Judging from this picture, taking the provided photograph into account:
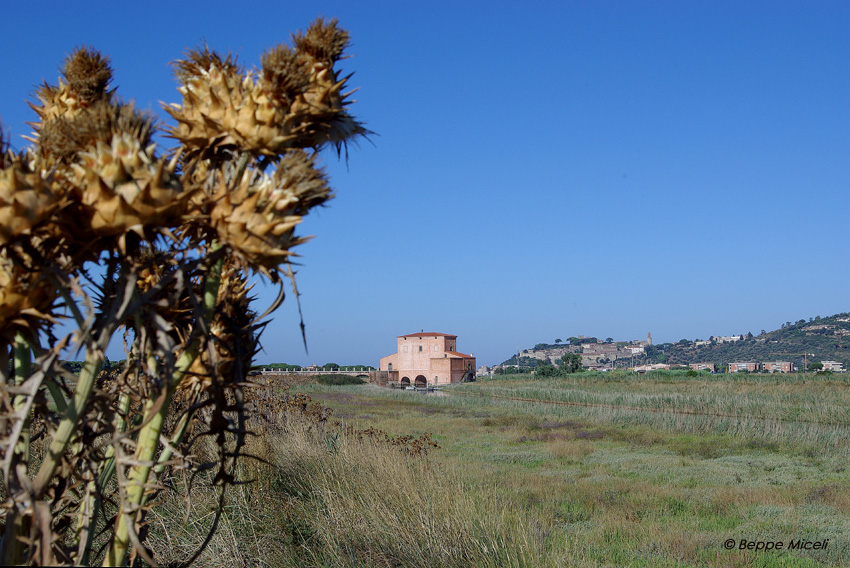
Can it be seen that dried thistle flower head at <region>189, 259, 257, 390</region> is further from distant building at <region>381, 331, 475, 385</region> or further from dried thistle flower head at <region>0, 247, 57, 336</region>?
distant building at <region>381, 331, 475, 385</region>

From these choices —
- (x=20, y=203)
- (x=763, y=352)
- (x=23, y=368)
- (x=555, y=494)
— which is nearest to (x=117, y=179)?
(x=20, y=203)

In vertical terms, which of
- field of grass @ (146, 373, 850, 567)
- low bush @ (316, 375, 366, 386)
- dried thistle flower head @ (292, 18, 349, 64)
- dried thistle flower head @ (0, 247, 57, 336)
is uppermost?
dried thistle flower head @ (292, 18, 349, 64)

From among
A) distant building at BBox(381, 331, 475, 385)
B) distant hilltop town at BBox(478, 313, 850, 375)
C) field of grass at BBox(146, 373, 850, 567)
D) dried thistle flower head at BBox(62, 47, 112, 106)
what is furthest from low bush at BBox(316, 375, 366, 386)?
dried thistle flower head at BBox(62, 47, 112, 106)

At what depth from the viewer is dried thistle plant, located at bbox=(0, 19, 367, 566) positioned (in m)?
1.17

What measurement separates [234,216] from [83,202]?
0.28 m

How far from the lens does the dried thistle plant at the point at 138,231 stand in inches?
46.2

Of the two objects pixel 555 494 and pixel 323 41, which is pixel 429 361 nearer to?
pixel 555 494

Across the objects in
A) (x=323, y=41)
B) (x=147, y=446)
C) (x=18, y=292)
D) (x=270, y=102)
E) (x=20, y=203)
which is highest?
(x=323, y=41)

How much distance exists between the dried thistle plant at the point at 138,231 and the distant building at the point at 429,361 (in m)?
69.6

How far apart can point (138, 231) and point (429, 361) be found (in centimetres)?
7185

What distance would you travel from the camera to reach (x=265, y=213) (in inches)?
48.9

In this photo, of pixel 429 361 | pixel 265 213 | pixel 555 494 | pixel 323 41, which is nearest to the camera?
pixel 265 213

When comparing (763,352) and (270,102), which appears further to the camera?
(763,352)

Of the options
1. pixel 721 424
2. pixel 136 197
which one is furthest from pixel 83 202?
pixel 721 424
